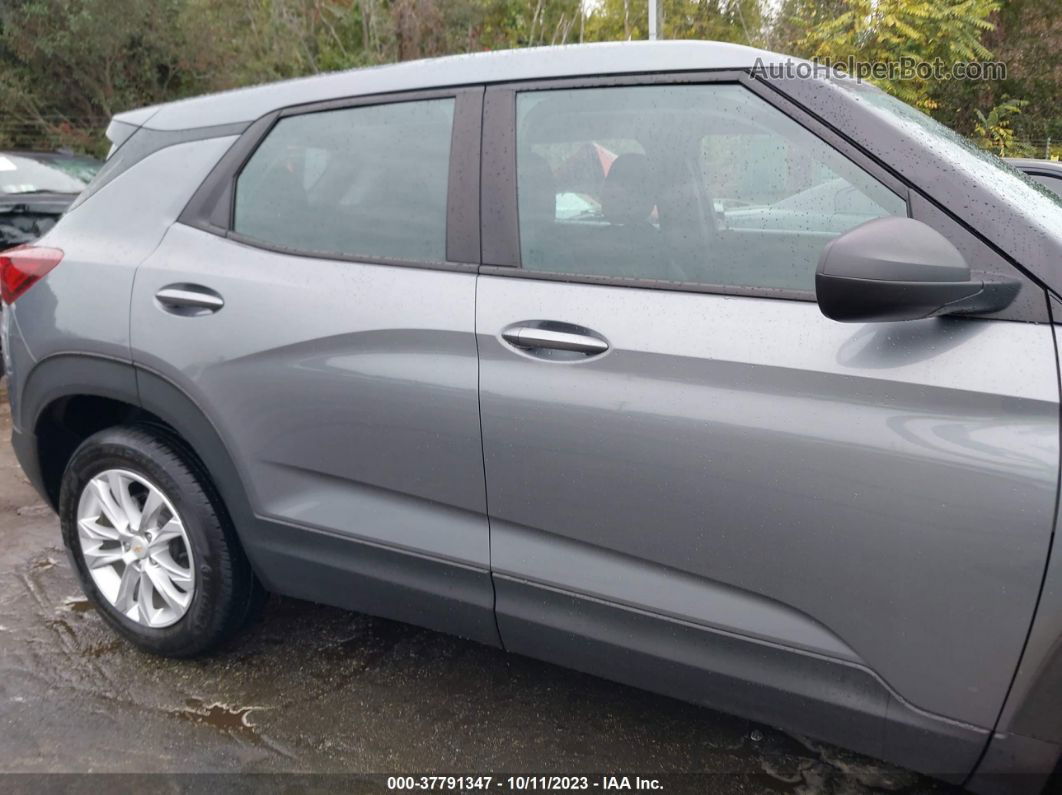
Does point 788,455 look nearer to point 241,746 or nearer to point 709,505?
point 709,505

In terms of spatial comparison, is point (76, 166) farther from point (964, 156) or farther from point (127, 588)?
point (964, 156)

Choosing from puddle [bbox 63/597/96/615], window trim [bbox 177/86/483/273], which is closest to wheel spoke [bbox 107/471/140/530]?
puddle [bbox 63/597/96/615]

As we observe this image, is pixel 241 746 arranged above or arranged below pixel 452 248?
below

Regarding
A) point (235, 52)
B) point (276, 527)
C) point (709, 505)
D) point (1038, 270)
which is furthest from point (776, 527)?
point (235, 52)

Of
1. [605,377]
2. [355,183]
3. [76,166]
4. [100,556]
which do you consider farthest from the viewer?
[76,166]

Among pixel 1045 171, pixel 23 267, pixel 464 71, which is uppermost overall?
pixel 464 71

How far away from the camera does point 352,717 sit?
251 centimetres

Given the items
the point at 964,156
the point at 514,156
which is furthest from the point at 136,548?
the point at 964,156

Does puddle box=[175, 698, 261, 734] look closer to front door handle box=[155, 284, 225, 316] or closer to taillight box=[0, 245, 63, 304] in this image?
front door handle box=[155, 284, 225, 316]

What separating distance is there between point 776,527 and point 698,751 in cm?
88

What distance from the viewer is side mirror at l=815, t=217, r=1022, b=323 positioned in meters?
1.54

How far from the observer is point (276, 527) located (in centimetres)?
242

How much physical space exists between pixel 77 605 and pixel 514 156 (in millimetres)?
2222

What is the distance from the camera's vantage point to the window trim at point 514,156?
181 cm
